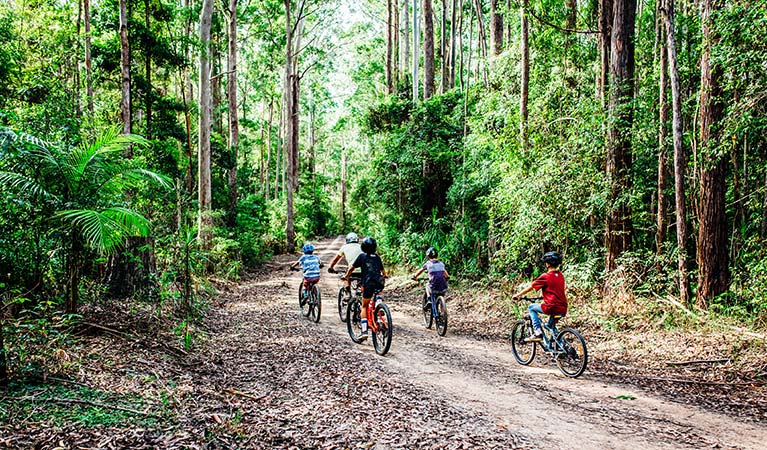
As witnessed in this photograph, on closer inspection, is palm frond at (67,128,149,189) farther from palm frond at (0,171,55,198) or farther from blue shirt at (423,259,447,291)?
blue shirt at (423,259,447,291)

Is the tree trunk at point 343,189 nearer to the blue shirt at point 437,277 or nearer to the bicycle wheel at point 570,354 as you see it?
the blue shirt at point 437,277

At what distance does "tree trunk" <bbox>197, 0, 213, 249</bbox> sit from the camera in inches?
548

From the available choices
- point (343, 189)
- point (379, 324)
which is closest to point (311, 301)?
point (379, 324)

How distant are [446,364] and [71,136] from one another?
20.4ft

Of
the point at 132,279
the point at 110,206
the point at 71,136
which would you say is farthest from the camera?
the point at 132,279

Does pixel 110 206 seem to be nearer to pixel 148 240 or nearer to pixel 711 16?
pixel 148 240

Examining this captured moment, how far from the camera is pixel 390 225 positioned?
19.6 metres

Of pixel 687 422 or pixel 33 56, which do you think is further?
pixel 33 56

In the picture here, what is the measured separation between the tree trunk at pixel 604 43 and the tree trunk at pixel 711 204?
227 cm

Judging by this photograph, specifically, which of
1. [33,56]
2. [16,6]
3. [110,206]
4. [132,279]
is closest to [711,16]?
[110,206]

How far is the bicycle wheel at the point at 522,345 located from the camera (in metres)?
7.18

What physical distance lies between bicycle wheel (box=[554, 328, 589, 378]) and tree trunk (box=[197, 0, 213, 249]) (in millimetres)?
10552

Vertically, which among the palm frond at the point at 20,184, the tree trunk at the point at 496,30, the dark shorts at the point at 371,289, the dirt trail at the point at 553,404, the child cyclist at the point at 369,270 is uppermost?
the tree trunk at the point at 496,30

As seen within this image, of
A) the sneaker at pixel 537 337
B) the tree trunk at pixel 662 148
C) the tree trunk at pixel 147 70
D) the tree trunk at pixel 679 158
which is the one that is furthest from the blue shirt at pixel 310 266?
the tree trunk at pixel 147 70
